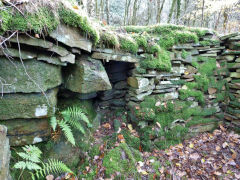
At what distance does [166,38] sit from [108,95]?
8.19 ft

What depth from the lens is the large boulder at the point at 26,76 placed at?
2.21m

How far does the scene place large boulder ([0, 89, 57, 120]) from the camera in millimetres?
2302

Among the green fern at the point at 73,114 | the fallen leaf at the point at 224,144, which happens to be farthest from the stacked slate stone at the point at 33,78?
the fallen leaf at the point at 224,144

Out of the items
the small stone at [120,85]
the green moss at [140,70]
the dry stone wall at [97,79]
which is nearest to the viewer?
the dry stone wall at [97,79]

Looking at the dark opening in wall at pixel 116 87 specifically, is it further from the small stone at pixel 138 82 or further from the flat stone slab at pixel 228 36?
the flat stone slab at pixel 228 36

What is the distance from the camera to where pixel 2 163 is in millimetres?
1653

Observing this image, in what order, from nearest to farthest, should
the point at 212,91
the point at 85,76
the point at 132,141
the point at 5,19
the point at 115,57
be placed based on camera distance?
the point at 5,19 < the point at 85,76 < the point at 115,57 < the point at 132,141 < the point at 212,91

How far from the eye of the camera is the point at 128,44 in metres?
3.46

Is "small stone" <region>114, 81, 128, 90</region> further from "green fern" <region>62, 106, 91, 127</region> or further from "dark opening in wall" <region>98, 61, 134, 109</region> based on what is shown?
"green fern" <region>62, 106, 91, 127</region>

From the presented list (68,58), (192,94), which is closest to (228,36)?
(192,94)

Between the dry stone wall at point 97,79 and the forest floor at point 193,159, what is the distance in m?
0.54

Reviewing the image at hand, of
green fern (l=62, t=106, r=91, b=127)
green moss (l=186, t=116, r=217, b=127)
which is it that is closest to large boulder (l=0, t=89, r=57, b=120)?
green fern (l=62, t=106, r=91, b=127)

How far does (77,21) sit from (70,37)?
32cm

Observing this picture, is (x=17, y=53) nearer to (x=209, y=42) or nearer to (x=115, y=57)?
(x=115, y=57)
